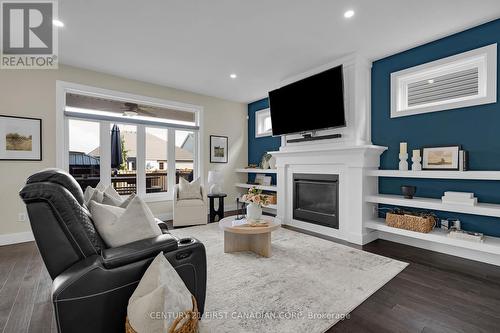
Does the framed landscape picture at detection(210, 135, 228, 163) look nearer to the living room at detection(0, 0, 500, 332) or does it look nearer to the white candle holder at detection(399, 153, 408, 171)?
the living room at detection(0, 0, 500, 332)

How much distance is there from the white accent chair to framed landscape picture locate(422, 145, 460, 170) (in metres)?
3.56

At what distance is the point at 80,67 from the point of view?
4.02m

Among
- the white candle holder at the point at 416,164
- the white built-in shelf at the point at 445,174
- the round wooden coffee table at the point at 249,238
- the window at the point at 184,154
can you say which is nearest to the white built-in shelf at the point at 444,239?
the white built-in shelf at the point at 445,174

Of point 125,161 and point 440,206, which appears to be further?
point 125,161

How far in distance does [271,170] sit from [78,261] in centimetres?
408

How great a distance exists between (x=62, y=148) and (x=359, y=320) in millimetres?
4578

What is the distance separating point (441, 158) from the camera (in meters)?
3.06

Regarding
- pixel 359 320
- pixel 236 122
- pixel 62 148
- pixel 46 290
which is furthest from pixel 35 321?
pixel 236 122

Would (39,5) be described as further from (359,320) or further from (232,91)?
(359,320)

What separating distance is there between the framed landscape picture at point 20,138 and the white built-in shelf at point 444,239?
199 inches

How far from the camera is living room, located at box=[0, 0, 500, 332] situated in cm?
145

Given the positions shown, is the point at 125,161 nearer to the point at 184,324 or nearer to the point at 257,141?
the point at 257,141

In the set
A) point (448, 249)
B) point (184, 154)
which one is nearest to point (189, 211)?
point (184, 154)

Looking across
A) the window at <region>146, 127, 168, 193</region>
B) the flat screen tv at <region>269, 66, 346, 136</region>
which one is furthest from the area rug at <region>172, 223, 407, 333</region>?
the window at <region>146, 127, 168, 193</region>
